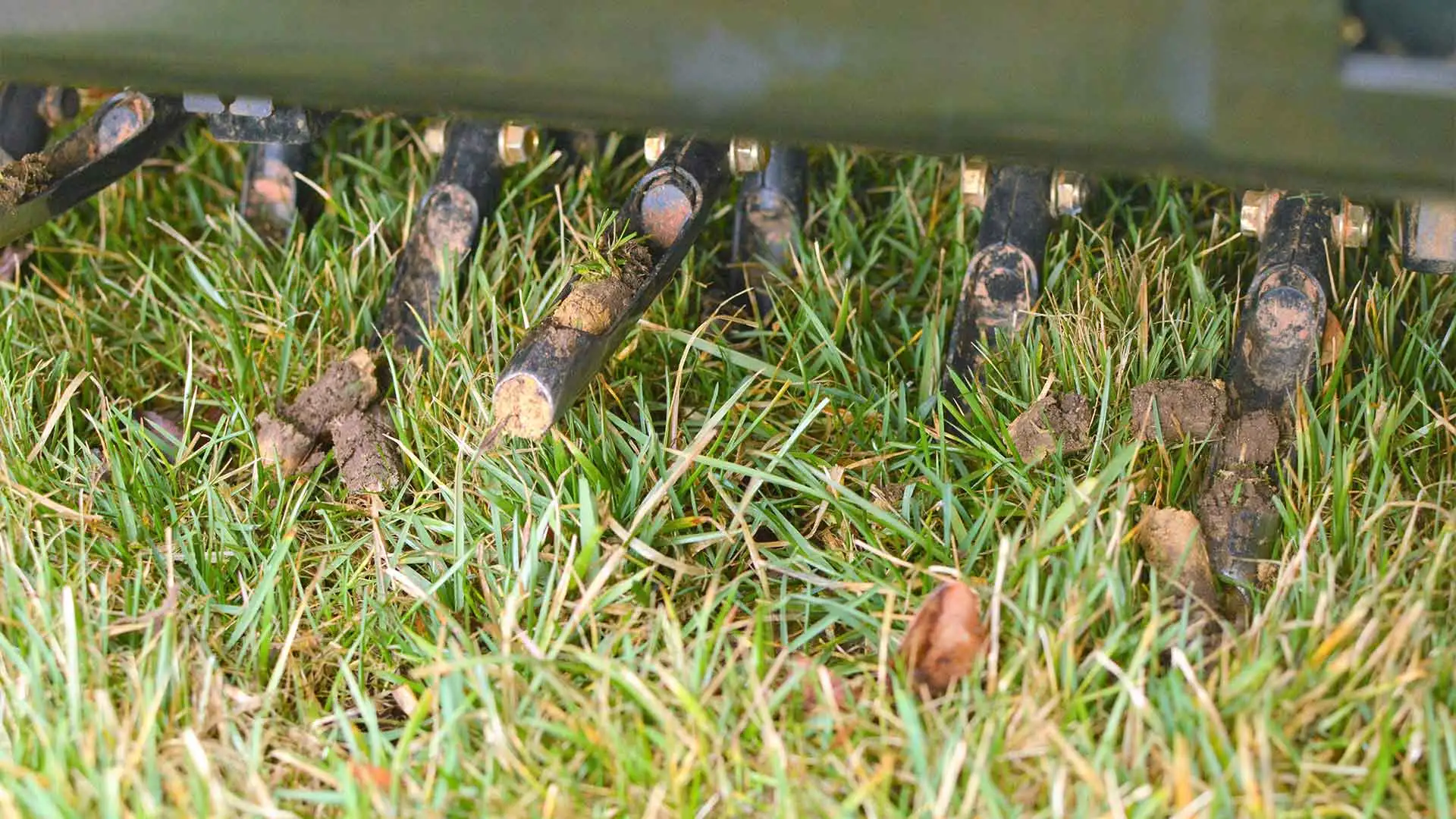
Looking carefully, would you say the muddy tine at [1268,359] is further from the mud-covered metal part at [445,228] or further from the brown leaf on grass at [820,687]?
the mud-covered metal part at [445,228]

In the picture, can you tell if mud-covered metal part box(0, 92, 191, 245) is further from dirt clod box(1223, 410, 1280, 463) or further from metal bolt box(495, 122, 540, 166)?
dirt clod box(1223, 410, 1280, 463)

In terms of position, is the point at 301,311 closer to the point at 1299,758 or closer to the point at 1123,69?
the point at 1123,69

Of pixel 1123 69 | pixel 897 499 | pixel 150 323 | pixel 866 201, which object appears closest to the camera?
pixel 1123 69

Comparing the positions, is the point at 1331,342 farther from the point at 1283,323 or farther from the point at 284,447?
the point at 284,447

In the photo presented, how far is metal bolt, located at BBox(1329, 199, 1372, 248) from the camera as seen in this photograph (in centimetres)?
158

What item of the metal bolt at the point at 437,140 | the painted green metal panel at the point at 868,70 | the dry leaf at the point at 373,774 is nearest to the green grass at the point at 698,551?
the dry leaf at the point at 373,774

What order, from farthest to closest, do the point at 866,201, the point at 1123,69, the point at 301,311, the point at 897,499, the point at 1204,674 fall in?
the point at 866,201, the point at 301,311, the point at 897,499, the point at 1204,674, the point at 1123,69

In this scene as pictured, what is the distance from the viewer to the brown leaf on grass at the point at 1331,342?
1621mm

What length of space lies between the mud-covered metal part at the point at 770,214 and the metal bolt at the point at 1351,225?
0.65 meters

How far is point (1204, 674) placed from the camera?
128cm

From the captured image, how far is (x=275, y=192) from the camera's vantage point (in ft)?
6.79

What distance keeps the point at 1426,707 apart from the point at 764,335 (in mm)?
849

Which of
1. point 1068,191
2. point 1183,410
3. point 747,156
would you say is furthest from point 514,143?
point 1183,410

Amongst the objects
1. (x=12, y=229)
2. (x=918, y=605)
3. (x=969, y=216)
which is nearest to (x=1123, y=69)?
(x=918, y=605)
